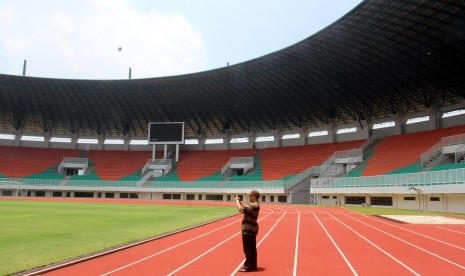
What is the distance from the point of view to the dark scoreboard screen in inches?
2488

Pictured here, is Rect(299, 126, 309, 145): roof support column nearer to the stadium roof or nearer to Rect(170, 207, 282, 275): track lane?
the stadium roof

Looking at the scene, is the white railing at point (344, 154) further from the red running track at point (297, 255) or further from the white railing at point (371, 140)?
the red running track at point (297, 255)

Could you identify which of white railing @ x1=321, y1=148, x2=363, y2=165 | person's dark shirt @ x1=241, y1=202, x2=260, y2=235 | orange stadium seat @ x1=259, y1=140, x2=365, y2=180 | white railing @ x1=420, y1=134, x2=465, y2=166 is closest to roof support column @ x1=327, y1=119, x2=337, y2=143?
orange stadium seat @ x1=259, y1=140, x2=365, y2=180

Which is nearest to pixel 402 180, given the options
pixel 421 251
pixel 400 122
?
pixel 400 122

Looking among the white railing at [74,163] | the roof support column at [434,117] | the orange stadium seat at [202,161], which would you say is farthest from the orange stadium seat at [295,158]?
the white railing at [74,163]

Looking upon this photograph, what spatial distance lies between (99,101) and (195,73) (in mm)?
20089

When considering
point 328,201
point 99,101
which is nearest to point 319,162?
point 328,201

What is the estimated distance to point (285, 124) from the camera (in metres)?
64.3

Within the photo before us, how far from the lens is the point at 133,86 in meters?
61.2

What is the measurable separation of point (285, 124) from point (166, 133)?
1880 cm

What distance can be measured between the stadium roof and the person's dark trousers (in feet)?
89.6

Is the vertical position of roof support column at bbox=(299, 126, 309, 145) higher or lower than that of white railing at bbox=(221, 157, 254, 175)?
higher

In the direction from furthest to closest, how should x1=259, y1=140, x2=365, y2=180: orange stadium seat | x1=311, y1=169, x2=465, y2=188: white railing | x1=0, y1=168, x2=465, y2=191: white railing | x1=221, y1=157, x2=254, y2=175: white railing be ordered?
1. x1=221, y1=157, x2=254, y2=175: white railing
2. x1=259, y1=140, x2=365, y2=180: orange stadium seat
3. x1=0, y1=168, x2=465, y2=191: white railing
4. x1=311, y1=169, x2=465, y2=188: white railing

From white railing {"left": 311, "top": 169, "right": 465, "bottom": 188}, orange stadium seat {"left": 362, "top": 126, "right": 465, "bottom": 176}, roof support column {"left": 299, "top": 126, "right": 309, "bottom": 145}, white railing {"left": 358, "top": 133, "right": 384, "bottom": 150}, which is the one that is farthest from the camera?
roof support column {"left": 299, "top": 126, "right": 309, "bottom": 145}
